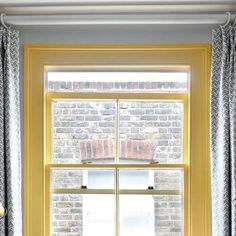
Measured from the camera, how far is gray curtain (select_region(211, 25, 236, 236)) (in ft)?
7.68

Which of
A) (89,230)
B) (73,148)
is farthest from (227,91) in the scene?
(89,230)

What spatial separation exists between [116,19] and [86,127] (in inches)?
30.3

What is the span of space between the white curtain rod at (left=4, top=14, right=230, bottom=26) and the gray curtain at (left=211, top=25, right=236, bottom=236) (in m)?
0.12

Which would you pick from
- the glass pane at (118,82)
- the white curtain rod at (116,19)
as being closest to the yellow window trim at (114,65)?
the glass pane at (118,82)

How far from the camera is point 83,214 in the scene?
2623 millimetres

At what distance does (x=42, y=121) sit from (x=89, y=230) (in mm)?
843

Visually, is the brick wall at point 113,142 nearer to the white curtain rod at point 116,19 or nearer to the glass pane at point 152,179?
the glass pane at point 152,179

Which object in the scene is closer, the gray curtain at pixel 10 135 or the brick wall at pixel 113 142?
the gray curtain at pixel 10 135

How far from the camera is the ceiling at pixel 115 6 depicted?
2355 mm

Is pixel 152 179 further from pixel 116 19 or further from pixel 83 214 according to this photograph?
pixel 116 19

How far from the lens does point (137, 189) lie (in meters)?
2.62

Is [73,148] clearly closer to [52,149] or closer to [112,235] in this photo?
[52,149]

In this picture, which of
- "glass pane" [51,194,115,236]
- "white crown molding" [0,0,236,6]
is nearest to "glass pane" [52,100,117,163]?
"glass pane" [51,194,115,236]

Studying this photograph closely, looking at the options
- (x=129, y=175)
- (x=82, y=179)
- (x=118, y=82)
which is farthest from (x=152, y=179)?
(x=118, y=82)
